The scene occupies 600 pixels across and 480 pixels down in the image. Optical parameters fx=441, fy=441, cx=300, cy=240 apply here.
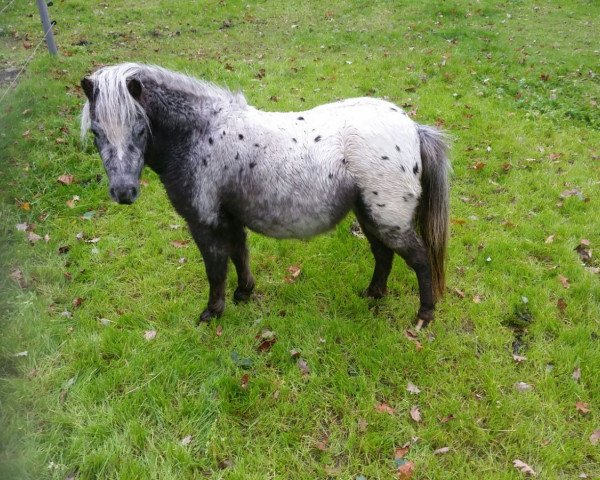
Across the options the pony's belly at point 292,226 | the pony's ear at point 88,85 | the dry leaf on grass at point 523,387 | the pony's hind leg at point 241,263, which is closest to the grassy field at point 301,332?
the dry leaf on grass at point 523,387

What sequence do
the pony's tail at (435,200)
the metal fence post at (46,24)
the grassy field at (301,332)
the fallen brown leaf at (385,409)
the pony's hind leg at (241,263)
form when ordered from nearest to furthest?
the grassy field at (301,332) → the fallen brown leaf at (385,409) → the pony's tail at (435,200) → the pony's hind leg at (241,263) → the metal fence post at (46,24)

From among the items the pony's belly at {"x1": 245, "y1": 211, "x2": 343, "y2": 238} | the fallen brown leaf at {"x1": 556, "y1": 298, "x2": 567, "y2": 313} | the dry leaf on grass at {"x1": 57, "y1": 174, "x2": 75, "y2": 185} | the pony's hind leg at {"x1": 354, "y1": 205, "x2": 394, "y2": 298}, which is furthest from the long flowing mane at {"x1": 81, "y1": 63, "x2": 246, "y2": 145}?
the fallen brown leaf at {"x1": 556, "y1": 298, "x2": 567, "y2": 313}

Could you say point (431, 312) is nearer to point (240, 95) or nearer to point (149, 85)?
point (240, 95)

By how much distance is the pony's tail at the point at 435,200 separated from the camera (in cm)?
363

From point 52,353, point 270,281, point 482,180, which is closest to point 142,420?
point 52,353

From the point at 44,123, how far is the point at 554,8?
565 inches

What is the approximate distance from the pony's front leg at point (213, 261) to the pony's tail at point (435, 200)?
175 centimetres

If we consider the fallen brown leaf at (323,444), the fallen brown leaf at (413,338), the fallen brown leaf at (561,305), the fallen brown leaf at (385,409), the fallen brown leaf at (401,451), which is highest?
the fallen brown leaf at (561,305)

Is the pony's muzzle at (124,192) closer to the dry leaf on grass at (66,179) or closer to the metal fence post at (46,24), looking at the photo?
the dry leaf on grass at (66,179)

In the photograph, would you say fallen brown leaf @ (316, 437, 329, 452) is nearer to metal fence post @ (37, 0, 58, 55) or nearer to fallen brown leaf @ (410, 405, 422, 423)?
fallen brown leaf @ (410, 405, 422, 423)

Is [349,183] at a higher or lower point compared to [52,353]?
higher

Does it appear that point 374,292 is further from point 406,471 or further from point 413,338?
point 406,471

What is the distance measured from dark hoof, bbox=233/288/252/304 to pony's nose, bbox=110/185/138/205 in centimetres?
166

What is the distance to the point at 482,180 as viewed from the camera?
6.04m
